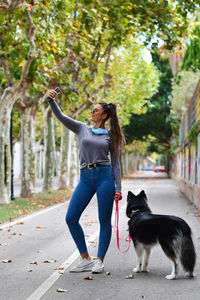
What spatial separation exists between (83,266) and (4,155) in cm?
1026

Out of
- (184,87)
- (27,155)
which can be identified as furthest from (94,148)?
(184,87)

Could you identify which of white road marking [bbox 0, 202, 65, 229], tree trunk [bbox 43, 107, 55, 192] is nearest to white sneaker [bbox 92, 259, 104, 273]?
white road marking [bbox 0, 202, 65, 229]

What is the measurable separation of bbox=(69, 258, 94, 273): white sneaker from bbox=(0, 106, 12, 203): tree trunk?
32.5ft

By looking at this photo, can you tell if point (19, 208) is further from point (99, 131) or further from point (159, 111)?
point (159, 111)

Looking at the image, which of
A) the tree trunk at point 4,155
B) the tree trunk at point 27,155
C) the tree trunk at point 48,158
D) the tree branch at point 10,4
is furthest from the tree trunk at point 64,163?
the tree branch at point 10,4

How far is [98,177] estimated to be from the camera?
18.9 ft

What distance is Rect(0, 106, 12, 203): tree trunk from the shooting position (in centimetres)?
1547

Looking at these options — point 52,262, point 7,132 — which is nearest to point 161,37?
point 7,132

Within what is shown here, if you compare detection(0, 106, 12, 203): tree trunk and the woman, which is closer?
the woman

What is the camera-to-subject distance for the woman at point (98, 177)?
227 inches

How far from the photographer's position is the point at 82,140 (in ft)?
19.1

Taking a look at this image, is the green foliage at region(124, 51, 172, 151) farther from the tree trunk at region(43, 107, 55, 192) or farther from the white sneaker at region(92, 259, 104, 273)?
the white sneaker at region(92, 259, 104, 273)

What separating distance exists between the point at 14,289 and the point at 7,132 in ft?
35.6

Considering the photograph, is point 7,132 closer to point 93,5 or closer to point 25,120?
point 25,120
